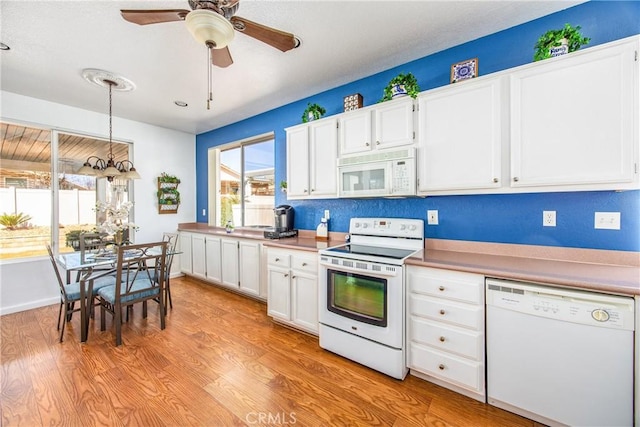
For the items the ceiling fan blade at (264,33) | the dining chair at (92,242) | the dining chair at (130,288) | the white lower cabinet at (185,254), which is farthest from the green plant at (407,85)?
the white lower cabinet at (185,254)

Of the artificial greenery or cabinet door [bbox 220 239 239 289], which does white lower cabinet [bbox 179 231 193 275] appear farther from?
cabinet door [bbox 220 239 239 289]

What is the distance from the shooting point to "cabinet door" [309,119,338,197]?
278 cm

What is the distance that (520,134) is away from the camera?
1804 mm

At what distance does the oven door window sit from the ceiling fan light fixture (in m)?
1.85

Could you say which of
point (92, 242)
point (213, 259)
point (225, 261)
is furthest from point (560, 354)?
point (92, 242)

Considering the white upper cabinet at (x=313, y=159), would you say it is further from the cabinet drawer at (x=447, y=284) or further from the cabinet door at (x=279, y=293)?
the cabinet drawer at (x=447, y=284)

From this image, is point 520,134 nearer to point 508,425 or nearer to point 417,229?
point 417,229

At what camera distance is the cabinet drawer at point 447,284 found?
1.71m

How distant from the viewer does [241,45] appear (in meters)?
2.30

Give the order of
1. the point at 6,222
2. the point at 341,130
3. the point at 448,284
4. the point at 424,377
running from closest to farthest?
the point at 448,284
the point at 424,377
the point at 341,130
the point at 6,222

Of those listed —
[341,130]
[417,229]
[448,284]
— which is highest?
[341,130]

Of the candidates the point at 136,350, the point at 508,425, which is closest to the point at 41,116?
the point at 136,350

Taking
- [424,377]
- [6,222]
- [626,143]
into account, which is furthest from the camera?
[6,222]

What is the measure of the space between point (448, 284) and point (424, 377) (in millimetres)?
784
